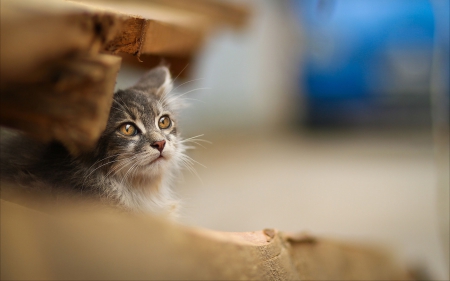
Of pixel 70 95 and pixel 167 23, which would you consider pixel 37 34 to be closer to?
pixel 70 95

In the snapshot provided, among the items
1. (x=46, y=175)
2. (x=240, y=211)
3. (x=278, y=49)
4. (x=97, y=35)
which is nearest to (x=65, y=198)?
(x=46, y=175)

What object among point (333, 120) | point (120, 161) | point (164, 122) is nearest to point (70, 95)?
point (120, 161)

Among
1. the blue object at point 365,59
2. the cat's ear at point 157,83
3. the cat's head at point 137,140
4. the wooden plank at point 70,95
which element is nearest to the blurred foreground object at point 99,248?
the wooden plank at point 70,95

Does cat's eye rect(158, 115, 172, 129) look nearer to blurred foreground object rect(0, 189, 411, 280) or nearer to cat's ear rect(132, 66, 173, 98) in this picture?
cat's ear rect(132, 66, 173, 98)

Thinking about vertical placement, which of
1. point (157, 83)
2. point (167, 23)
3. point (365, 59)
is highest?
point (365, 59)

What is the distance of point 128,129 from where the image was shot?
1.41 metres

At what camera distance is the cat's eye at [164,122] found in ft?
5.05

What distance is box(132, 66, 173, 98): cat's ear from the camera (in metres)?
1.61

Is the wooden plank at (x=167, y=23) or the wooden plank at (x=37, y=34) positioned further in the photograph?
the wooden plank at (x=167, y=23)

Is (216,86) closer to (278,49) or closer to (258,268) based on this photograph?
(278,49)

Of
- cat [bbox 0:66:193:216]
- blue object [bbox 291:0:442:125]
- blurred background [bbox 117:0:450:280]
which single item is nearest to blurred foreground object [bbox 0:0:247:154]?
cat [bbox 0:66:193:216]

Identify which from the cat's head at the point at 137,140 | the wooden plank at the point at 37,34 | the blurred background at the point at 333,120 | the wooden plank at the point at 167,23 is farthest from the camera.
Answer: the blurred background at the point at 333,120

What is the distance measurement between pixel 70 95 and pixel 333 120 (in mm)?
4660

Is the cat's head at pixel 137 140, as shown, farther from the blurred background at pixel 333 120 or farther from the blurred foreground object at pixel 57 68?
the blurred background at pixel 333 120
